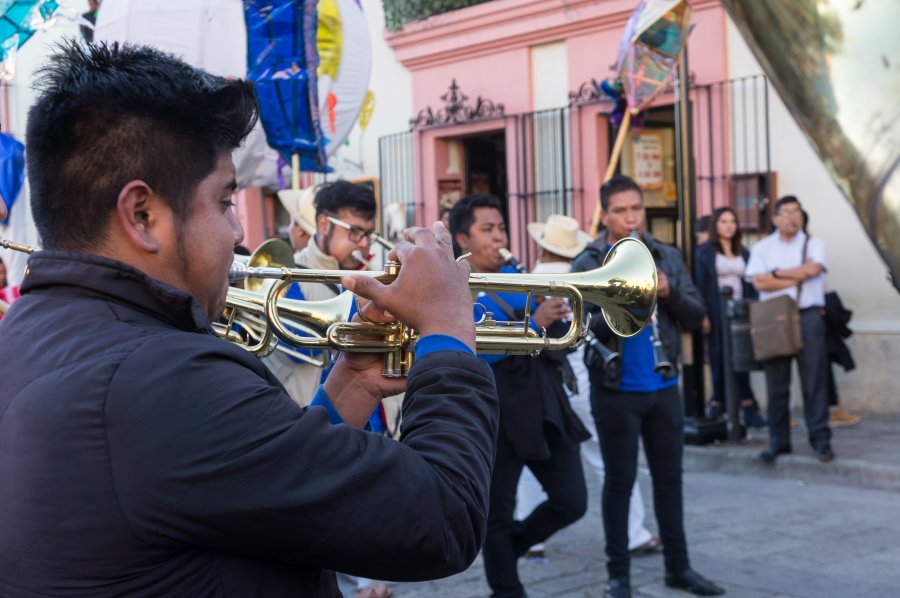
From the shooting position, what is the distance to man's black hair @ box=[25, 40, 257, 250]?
155 cm

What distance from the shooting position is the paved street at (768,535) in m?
5.12

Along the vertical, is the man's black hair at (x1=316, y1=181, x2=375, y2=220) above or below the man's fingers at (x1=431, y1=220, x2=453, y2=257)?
above

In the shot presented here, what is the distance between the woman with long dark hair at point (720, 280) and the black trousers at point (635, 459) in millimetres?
4103

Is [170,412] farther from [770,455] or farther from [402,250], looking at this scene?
[770,455]

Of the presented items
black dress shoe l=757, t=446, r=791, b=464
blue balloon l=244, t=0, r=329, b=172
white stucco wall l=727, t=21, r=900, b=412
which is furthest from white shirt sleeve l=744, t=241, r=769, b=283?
blue balloon l=244, t=0, r=329, b=172

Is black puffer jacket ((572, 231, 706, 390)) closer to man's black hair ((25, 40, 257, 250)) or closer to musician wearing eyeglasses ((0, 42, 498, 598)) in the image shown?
musician wearing eyeglasses ((0, 42, 498, 598))

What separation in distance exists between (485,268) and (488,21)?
7841 millimetres

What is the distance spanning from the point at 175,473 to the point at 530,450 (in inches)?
127

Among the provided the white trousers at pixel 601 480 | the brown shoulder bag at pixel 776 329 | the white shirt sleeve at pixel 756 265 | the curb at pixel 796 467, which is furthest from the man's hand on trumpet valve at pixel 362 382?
the white shirt sleeve at pixel 756 265

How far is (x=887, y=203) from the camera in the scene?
1.22 m

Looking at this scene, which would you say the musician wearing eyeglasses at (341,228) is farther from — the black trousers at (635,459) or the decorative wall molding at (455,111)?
the decorative wall molding at (455,111)

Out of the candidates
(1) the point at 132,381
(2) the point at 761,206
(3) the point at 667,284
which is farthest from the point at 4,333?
(2) the point at 761,206

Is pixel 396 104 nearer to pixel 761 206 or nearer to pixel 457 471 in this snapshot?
pixel 761 206

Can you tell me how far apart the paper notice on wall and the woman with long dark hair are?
6.51ft
